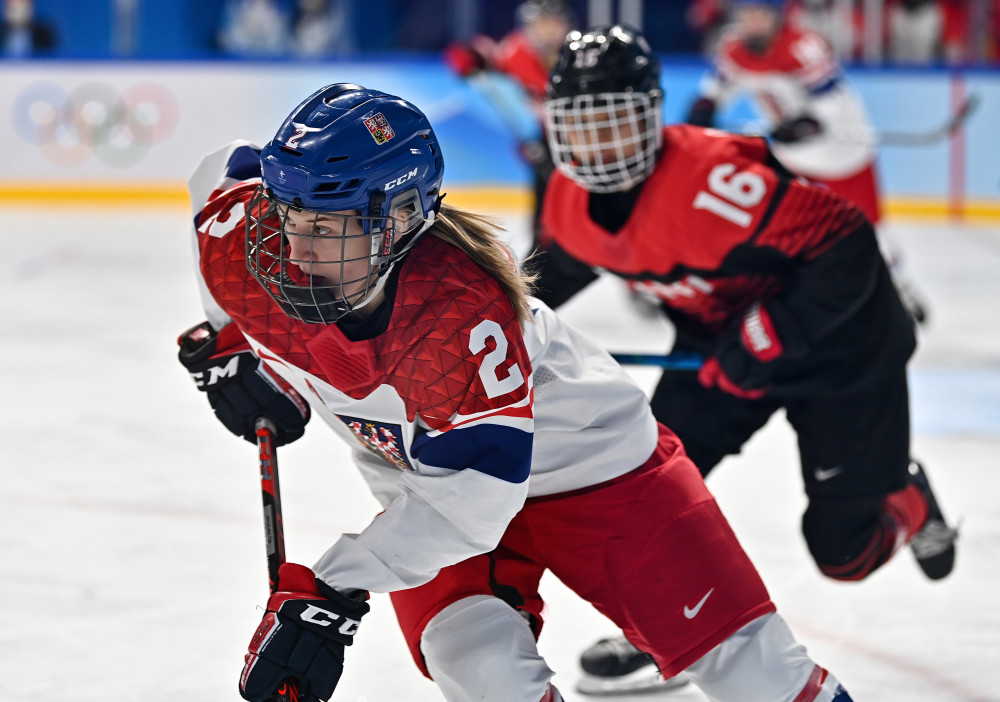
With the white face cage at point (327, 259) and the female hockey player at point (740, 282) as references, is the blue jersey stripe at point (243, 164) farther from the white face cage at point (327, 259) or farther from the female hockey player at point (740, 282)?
the female hockey player at point (740, 282)

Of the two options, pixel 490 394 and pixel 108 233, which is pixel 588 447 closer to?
pixel 490 394

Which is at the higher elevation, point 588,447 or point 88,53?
point 588,447

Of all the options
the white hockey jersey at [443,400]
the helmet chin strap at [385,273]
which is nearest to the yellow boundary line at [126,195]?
the white hockey jersey at [443,400]

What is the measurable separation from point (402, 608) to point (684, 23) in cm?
873

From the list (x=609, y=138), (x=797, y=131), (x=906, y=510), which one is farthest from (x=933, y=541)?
(x=797, y=131)

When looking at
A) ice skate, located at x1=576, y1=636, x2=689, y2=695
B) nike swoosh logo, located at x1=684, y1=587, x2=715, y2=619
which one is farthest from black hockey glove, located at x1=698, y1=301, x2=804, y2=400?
nike swoosh logo, located at x1=684, y1=587, x2=715, y2=619

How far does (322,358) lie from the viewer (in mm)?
1611

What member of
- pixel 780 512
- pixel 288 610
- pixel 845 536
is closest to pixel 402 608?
pixel 288 610

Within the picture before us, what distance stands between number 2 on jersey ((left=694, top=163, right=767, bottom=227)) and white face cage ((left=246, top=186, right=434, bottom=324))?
88 centimetres

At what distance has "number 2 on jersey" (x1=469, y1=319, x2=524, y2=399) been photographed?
149 centimetres

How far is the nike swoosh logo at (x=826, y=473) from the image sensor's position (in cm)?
250

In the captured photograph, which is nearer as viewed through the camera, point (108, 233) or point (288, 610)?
point (288, 610)

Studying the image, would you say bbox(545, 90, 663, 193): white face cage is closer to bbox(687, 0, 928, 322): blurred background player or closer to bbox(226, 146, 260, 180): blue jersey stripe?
bbox(226, 146, 260, 180): blue jersey stripe

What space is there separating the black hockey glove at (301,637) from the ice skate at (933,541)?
160 cm
